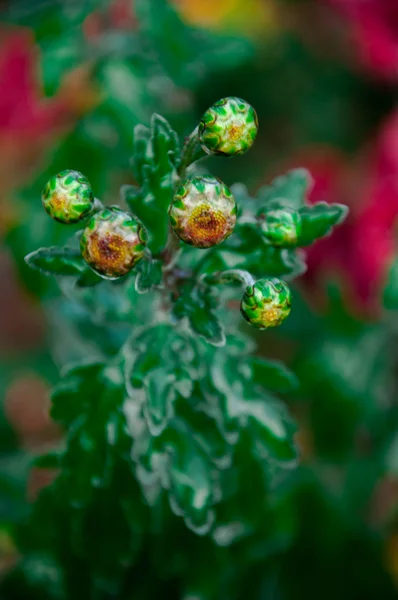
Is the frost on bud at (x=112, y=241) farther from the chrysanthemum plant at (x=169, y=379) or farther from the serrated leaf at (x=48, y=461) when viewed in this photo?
the serrated leaf at (x=48, y=461)

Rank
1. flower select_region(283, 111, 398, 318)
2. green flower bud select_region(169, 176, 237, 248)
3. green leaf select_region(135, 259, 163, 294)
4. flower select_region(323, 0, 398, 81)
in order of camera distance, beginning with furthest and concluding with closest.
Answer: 1. flower select_region(323, 0, 398, 81)
2. flower select_region(283, 111, 398, 318)
3. green leaf select_region(135, 259, 163, 294)
4. green flower bud select_region(169, 176, 237, 248)

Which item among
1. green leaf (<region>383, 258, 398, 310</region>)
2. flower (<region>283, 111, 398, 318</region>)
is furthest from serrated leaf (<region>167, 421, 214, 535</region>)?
flower (<region>283, 111, 398, 318</region>)

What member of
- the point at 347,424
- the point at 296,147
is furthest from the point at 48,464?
the point at 296,147

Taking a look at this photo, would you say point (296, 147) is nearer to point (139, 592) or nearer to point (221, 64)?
point (221, 64)

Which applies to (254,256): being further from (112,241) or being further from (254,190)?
(254,190)

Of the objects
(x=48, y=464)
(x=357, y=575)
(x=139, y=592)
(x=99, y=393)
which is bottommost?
(x=357, y=575)

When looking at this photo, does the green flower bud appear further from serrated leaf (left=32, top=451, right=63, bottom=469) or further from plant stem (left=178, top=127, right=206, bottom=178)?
serrated leaf (left=32, top=451, right=63, bottom=469)

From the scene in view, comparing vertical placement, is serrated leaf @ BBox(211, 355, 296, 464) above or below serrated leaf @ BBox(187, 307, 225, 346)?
below

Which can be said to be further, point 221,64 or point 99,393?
point 221,64
